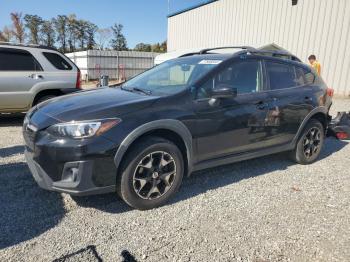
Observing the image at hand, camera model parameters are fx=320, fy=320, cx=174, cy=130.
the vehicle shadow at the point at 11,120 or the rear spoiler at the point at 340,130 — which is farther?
the vehicle shadow at the point at 11,120

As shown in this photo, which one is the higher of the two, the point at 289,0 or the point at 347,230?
the point at 289,0

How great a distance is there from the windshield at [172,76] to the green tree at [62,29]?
2268 inches

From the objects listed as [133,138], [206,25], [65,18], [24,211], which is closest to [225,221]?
[133,138]

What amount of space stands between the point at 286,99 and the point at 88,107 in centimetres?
282

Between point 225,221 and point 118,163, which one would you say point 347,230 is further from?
point 118,163

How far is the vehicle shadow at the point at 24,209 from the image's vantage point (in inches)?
116

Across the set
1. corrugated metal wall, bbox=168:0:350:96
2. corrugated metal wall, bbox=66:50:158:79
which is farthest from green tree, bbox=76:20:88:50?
corrugated metal wall, bbox=168:0:350:96

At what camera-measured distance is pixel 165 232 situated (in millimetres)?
3047

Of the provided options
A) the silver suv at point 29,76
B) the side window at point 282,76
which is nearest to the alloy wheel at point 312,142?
the side window at point 282,76

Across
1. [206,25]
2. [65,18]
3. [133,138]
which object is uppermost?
[65,18]

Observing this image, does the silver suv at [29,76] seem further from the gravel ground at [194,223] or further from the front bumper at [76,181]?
the front bumper at [76,181]

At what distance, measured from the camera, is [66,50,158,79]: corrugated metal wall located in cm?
2636

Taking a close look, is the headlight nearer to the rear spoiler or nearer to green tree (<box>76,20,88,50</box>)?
the rear spoiler

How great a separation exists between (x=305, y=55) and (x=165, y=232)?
49.4ft
